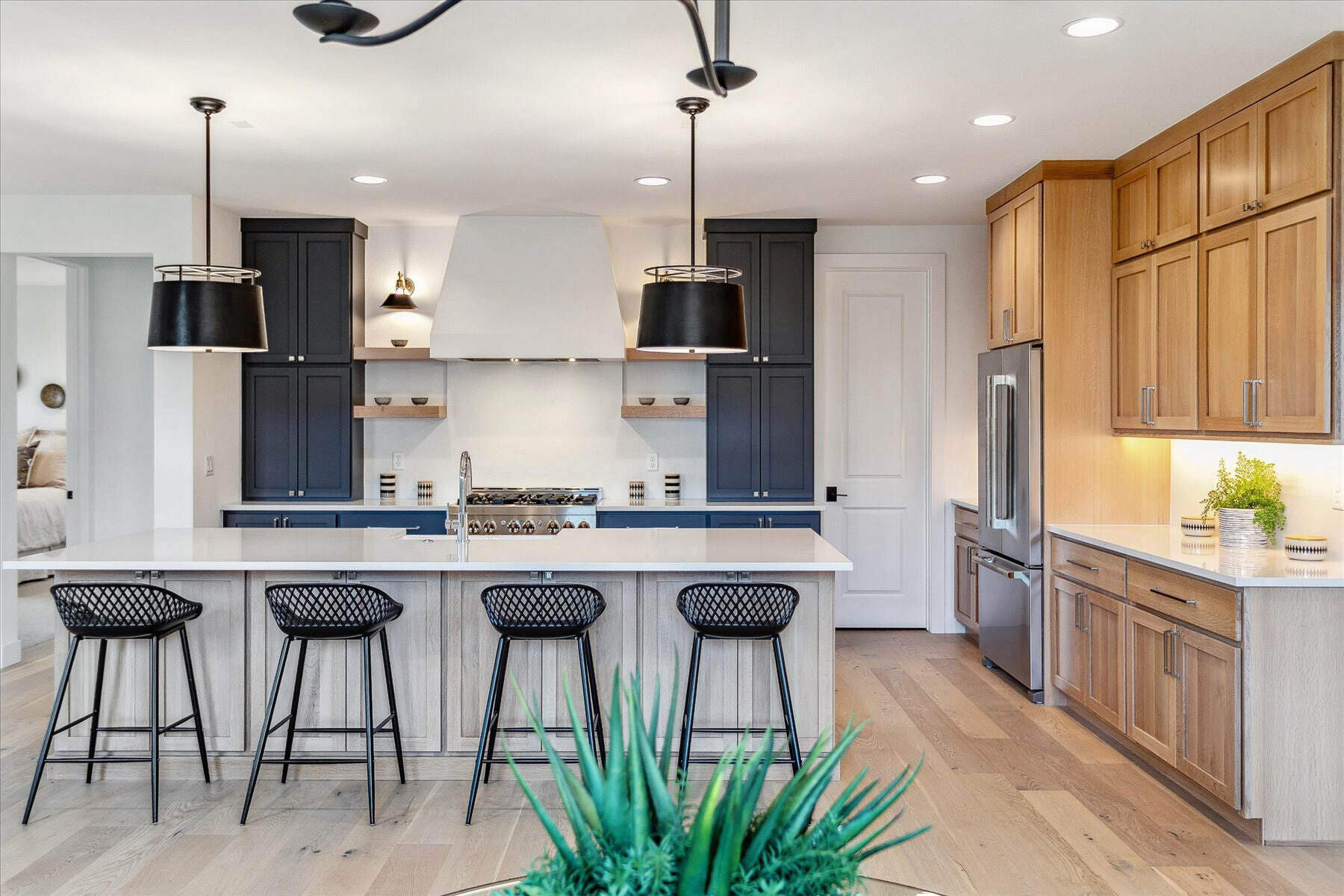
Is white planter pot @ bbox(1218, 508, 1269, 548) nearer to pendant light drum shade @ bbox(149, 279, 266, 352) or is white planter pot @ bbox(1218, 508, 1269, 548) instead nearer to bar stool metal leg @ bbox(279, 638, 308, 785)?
bar stool metal leg @ bbox(279, 638, 308, 785)

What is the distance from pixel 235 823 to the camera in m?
3.27

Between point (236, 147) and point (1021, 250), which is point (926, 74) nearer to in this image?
point (1021, 250)

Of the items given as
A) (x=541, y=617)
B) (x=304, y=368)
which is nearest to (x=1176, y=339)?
(x=541, y=617)

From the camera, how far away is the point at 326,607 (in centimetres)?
341

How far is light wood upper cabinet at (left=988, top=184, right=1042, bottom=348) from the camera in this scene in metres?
4.76

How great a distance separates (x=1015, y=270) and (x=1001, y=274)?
0.73 ft

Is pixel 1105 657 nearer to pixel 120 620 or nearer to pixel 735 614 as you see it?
pixel 735 614

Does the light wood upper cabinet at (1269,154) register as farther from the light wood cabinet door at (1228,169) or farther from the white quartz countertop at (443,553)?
the white quartz countertop at (443,553)

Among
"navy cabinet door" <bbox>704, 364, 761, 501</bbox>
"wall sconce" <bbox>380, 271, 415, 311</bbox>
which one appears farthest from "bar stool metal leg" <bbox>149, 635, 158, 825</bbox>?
"navy cabinet door" <bbox>704, 364, 761, 501</bbox>

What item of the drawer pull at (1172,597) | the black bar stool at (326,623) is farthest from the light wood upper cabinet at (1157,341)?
the black bar stool at (326,623)

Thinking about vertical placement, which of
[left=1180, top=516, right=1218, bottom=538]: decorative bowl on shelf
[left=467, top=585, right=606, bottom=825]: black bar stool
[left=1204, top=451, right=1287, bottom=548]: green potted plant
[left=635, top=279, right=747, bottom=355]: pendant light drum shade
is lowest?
[left=467, top=585, right=606, bottom=825]: black bar stool

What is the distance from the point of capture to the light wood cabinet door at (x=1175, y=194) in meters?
3.91

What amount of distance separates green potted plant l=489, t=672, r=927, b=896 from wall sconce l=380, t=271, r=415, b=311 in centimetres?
545

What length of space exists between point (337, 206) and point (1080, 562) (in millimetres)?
4410
